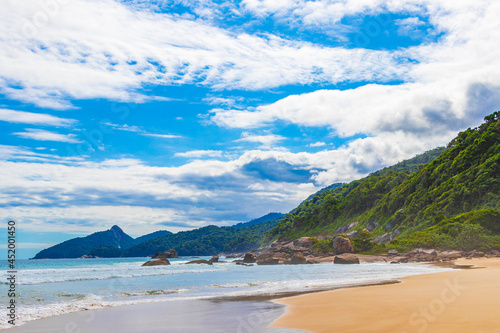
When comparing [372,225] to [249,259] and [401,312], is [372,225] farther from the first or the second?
[401,312]

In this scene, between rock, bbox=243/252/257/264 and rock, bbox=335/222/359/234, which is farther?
rock, bbox=335/222/359/234

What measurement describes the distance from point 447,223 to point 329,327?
61431 mm

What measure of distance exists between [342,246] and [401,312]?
213 ft

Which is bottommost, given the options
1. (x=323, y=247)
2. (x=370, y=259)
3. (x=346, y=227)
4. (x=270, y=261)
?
(x=370, y=259)

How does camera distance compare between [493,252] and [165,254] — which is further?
[165,254]

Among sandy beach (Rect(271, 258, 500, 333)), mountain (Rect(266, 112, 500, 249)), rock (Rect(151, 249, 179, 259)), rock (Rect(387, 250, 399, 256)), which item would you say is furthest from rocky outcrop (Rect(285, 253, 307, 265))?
sandy beach (Rect(271, 258, 500, 333))

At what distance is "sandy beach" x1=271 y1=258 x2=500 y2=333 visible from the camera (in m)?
10.3

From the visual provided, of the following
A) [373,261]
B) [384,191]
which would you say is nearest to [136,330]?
A: [373,261]

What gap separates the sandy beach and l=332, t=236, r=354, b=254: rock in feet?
192

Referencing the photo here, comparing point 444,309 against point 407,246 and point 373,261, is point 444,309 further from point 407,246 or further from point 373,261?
point 407,246

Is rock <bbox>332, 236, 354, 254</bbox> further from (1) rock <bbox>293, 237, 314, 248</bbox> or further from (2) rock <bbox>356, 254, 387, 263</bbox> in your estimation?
(1) rock <bbox>293, 237, 314, 248</bbox>

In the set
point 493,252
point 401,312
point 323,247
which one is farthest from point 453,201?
point 401,312

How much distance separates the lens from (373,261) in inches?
2478

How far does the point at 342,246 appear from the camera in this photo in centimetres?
7506
